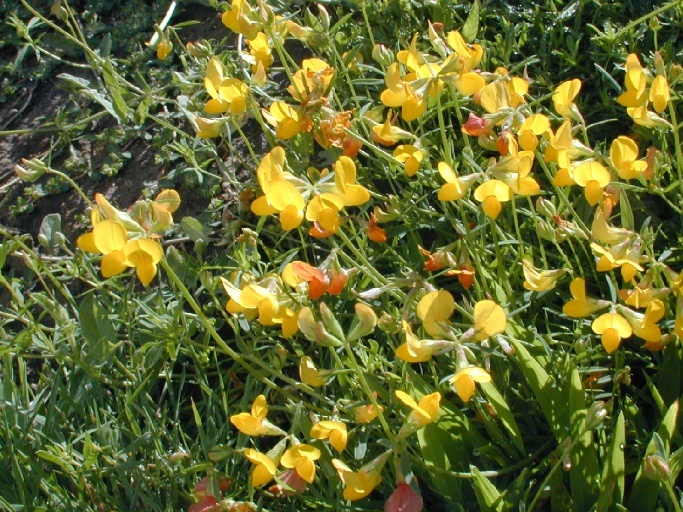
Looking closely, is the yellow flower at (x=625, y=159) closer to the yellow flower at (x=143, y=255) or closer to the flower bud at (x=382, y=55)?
the flower bud at (x=382, y=55)

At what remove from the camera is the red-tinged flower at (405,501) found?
4.98ft

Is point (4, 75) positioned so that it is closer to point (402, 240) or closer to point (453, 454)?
point (402, 240)

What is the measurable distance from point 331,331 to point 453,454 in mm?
446

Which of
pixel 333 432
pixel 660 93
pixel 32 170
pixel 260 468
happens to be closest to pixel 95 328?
pixel 32 170

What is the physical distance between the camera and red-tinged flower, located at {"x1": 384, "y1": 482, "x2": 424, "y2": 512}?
1.52 metres

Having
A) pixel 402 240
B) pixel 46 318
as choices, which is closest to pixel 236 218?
pixel 402 240

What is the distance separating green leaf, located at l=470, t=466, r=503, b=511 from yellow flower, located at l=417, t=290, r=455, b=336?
297 millimetres

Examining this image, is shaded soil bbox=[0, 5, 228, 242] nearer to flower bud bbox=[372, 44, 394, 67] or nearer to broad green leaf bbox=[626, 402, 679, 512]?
flower bud bbox=[372, 44, 394, 67]

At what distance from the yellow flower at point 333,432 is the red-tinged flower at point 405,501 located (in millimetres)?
142

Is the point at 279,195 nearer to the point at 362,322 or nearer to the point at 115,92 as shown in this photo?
the point at 362,322

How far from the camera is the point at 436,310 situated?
1481mm

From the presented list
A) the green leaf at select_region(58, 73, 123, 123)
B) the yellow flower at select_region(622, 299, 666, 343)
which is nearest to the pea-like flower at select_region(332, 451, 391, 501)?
the yellow flower at select_region(622, 299, 666, 343)

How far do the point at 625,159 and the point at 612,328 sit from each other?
36 cm

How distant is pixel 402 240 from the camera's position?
230 cm
